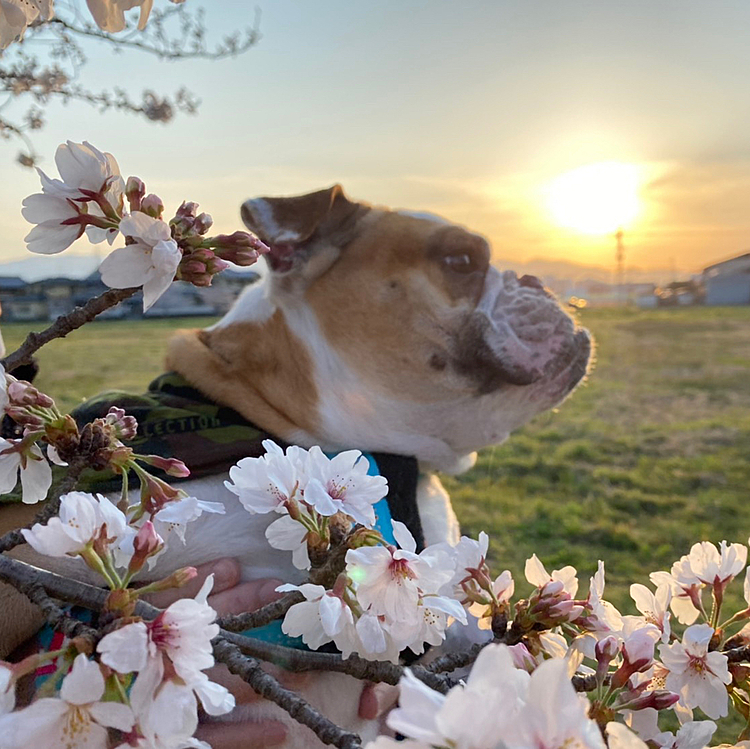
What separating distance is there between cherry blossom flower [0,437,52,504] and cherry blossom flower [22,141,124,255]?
0.54ft

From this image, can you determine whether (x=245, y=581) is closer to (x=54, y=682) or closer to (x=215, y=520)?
(x=215, y=520)

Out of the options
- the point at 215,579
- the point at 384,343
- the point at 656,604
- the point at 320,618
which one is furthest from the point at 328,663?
the point at 384,343

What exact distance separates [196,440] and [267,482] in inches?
27.2

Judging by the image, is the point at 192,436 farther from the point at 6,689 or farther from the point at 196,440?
the point at 6,689

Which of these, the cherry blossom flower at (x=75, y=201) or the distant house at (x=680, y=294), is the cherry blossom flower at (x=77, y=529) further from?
the distant house at (x=680, y=294)

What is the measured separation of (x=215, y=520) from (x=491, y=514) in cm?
265

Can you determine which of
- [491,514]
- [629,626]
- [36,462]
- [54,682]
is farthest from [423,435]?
Result: [491,514]

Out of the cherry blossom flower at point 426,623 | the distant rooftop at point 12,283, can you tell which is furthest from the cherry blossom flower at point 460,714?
the distant rooftop at point 12,283

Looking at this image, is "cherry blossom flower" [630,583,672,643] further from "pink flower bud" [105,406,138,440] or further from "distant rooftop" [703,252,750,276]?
"distant rooftop" [703,252,750,276]

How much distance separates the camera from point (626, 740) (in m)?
0.43

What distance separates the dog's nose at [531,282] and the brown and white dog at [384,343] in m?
0.03

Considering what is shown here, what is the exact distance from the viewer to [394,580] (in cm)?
61

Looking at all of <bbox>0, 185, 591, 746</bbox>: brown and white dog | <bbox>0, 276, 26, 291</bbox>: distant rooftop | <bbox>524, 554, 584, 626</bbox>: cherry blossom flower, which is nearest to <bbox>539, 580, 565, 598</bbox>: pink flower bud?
<bbox>524, 554, 584, 626</bbox>: cherry blossom flower

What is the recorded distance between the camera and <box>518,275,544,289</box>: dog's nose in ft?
5.97
